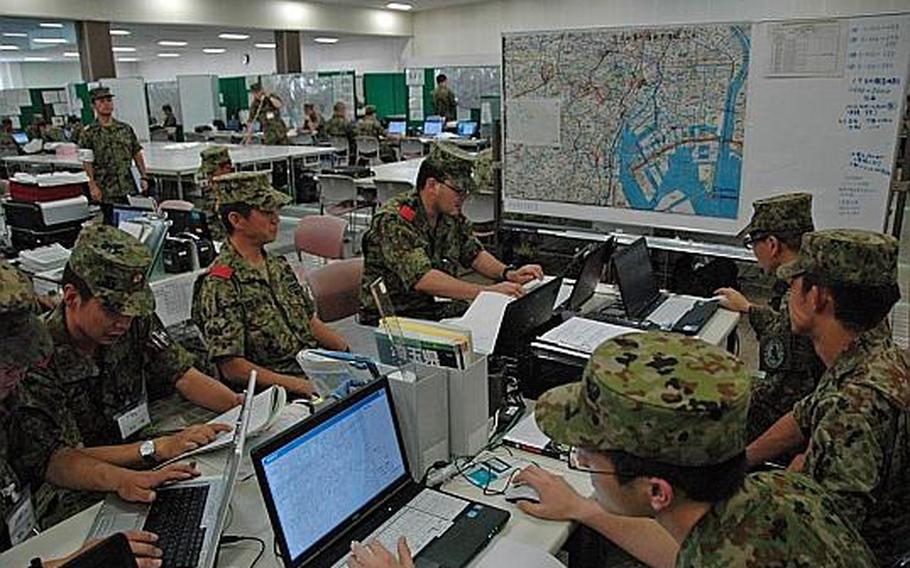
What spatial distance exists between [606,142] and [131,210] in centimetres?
267

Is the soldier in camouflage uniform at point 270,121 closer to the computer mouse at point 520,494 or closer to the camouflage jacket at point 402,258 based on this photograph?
the camouflage jacket at point 402,258

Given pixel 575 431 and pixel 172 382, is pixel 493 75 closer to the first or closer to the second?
pixel 172 382

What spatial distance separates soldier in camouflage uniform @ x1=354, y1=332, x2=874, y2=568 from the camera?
1.03 meters

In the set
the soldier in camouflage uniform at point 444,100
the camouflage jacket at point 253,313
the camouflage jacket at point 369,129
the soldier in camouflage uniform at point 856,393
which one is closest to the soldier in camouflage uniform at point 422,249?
the camouflage jacket at point 253,313

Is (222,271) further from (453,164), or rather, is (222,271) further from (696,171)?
(696,171)

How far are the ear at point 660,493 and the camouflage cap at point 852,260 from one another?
40.9 inches

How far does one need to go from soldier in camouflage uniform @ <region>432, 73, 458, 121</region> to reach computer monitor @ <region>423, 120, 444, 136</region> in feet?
1.31

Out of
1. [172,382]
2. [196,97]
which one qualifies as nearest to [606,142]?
[172,382]

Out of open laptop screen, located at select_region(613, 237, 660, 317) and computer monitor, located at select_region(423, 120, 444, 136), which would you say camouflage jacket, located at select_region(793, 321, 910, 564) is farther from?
computer monitor, located at select_region(423, 120, 444, 136)

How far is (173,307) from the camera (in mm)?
3375

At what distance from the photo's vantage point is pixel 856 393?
5.29 ft

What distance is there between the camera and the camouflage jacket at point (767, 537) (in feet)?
3.59

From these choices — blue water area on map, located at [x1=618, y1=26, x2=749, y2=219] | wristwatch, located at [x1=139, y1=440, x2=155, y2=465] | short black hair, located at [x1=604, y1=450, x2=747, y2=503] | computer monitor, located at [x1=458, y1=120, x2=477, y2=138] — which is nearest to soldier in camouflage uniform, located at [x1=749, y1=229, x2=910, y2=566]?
short black hair, located at [x1=604, y1=450, x2=747, y2=503]

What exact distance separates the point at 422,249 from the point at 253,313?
0.88 metres
